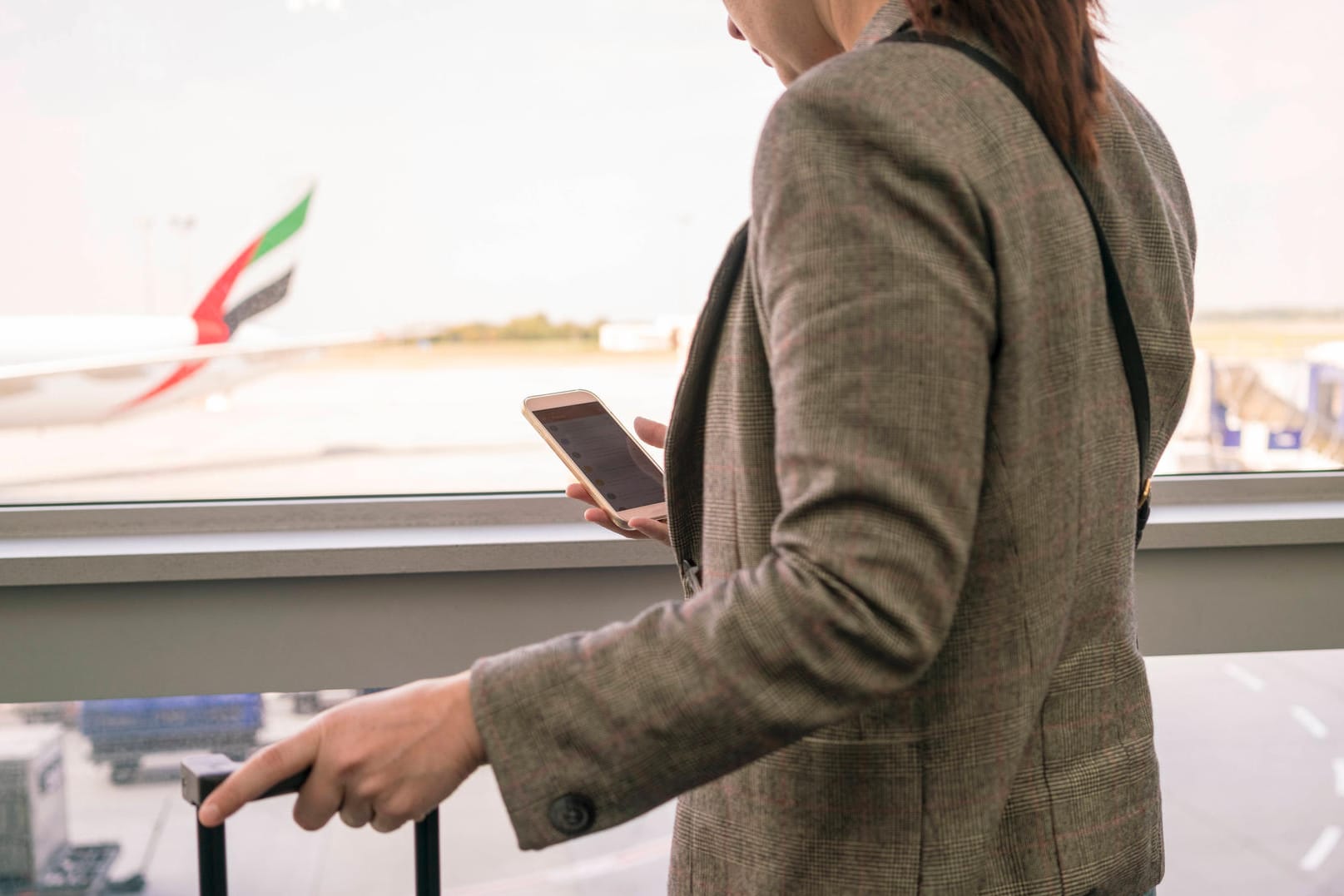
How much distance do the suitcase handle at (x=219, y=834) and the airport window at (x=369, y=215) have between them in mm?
1331

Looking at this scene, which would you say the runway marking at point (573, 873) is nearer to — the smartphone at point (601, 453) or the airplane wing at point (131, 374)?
the airplane wing at point (131, 374)

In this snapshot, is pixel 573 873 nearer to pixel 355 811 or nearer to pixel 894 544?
pixel 355 811

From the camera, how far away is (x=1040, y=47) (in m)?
0.49

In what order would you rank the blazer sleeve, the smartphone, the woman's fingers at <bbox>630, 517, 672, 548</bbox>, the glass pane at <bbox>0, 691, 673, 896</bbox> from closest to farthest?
1. the blazer sleeve
2. the woman's fingers at <bbox>630, 517, 672, 548</bbox>
3. the smartphone
4. the glass pane at <bbox>0, 691, 673, 896</bbox>

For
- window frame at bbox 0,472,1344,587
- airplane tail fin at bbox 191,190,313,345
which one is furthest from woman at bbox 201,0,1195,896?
airplane tail fin at bbox 191,190,313,345

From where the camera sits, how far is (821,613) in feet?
1.31

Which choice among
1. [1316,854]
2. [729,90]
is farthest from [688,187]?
[1316,854]

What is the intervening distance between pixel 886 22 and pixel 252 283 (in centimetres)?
150

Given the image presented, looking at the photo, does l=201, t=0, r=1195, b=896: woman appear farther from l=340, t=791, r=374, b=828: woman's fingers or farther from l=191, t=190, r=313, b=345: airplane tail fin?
l=191, t=190, r=313, b=345: airplane tail fin

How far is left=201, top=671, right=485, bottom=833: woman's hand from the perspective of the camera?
44 centimetres

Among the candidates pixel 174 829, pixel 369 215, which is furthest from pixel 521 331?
pixel 174 829

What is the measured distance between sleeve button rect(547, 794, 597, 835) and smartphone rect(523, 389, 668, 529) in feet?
1.44

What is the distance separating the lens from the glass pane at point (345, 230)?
175 centimetres

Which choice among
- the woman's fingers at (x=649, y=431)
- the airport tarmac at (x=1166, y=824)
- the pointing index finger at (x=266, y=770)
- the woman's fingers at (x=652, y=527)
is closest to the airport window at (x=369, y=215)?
the airport tarmac at (x=1166, y=824)
